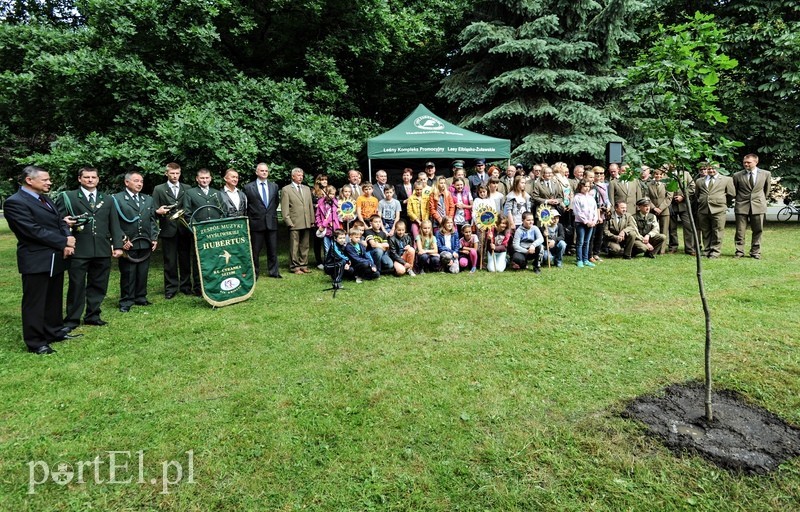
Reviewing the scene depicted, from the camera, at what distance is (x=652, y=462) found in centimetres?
277

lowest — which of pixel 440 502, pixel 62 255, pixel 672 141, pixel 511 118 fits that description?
pixel 440 502

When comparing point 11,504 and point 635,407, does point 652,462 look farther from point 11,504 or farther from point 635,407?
point 11,504

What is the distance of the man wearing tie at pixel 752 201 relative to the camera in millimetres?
9055

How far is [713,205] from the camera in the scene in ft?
30.5

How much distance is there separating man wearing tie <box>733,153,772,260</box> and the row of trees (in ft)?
7.73

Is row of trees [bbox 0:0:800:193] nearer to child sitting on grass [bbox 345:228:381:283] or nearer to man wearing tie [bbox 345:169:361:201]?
man wearing tie [bbox 345:169:361:201]

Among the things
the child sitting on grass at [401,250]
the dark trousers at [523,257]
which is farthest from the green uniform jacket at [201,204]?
the dark trousers at [523,257]

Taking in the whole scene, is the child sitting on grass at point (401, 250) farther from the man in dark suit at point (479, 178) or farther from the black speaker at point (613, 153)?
the black speaker at point (613, 153)

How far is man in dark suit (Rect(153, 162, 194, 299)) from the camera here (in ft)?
23.3

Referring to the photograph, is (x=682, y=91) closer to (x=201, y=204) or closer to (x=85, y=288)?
(x=201, y=204)

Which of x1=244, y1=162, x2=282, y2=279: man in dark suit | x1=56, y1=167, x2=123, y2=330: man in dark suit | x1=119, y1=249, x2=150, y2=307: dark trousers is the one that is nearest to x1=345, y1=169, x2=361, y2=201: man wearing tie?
x1=244, y1=162, x2=282, y2=279: man in dark suit

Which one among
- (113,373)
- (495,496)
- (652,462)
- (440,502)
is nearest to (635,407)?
(652,462)

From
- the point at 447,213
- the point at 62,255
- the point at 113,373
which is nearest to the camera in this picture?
the point at 113,373

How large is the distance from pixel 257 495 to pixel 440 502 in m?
1.10
